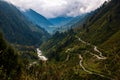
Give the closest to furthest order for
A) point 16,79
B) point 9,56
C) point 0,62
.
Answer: point 0,62, point 16,79, point 9,56

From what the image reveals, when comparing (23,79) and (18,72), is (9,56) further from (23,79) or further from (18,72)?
(23,79)

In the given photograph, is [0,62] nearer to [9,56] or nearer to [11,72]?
[11,72]

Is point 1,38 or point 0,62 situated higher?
point 1,38

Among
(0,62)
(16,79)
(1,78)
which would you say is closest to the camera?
(1,78)

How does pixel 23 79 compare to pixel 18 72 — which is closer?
pixel 23 79

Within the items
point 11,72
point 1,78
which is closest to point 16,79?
point 11,72

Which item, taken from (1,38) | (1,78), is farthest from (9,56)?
(1,78)

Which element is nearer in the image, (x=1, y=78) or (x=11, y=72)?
(x=1, y=78)

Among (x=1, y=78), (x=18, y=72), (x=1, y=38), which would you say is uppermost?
(x=1, y=38)

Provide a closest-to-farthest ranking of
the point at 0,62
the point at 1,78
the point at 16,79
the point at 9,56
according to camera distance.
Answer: the point at 1,78
the point at 0,62
the point at 16,79
the point at 9,56
